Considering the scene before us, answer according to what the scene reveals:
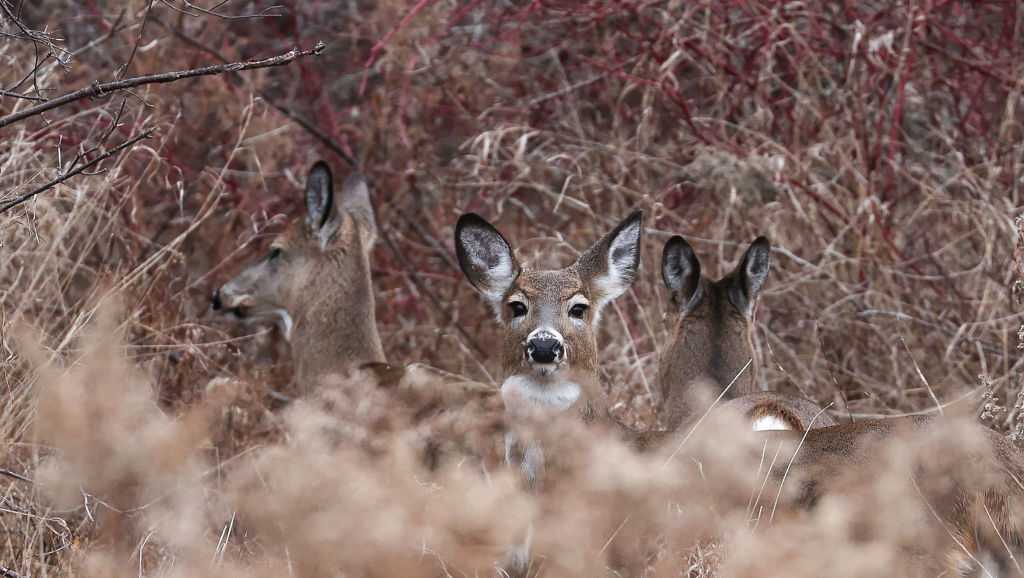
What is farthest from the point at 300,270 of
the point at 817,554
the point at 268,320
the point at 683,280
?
the point at 817,554

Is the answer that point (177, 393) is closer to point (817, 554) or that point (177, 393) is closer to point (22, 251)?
point (22, 251)

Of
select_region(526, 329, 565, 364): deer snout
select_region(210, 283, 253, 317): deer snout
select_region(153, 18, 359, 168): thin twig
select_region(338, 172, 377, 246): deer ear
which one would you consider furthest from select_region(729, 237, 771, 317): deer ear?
select_region(153, 18, 359, 168): thin twig

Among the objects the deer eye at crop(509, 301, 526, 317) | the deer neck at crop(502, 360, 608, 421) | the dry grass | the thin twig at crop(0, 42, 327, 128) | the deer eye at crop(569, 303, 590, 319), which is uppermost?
Result: the thin twig at crop(0, 42, 327, 128)

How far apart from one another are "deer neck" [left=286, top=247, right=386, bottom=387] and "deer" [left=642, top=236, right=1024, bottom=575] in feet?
4.28

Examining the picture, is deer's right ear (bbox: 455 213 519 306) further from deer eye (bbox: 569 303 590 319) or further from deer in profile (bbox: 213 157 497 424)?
deer in profile (bbox: 213 157 497 424)

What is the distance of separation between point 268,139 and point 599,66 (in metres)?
1.82

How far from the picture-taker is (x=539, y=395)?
4.86m

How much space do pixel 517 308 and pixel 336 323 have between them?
1520mm

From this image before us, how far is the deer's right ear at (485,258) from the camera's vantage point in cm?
534

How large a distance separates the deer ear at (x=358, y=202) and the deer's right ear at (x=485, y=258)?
1.66 metres

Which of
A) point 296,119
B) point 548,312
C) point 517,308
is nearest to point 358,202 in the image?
point 296,119

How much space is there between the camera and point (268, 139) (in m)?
8.02

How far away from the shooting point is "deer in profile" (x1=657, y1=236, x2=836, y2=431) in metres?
5.75

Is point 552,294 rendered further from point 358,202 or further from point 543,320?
point 358,202
